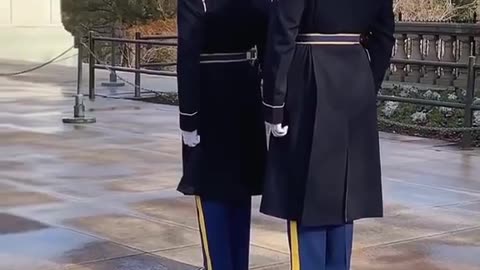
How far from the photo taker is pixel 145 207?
306 inches

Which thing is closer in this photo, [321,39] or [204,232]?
[321,39]

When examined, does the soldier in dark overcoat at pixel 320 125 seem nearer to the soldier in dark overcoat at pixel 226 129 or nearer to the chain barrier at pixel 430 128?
the soldier in dark overcoat at pixel 226 129

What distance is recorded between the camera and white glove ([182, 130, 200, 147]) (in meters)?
5.18

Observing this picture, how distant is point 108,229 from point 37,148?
3.60 meters

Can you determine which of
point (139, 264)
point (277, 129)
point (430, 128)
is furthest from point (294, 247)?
point (430, 128)

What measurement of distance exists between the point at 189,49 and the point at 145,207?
2.94 meters

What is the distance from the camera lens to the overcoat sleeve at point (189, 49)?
16.6 feet

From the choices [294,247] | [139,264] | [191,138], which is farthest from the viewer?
[139,264]

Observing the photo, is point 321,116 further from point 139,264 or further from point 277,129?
point 139,264

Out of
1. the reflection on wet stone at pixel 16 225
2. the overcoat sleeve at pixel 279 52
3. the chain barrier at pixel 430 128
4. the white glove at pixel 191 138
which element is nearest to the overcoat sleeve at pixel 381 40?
the overcoat sleeve at pixel 279 52

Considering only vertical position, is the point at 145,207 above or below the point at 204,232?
below

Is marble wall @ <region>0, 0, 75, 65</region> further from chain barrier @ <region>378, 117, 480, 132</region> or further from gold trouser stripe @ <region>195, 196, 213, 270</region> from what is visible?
gold trouser stripe @ <region>195, 196, 213, 270</region>

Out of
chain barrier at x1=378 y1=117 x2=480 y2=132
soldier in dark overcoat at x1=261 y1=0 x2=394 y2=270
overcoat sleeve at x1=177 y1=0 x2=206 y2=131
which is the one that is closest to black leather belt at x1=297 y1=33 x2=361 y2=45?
soldier in dark overcoat at x1=261 y1=0 x2=394 y2=270

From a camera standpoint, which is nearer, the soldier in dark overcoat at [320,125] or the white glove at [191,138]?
the soldier in dark overcoat at [320,125]
